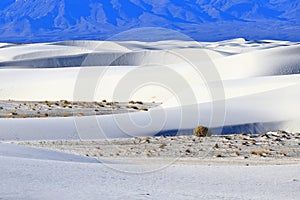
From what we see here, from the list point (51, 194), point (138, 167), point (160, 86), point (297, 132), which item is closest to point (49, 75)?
point (160, 86)

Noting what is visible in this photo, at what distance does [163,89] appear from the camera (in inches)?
1532

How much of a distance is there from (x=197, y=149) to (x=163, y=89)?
22202 millimetres

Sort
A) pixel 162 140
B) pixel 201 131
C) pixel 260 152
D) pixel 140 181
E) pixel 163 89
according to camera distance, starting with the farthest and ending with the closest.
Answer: pixel 163 89, pixel 201 131, pixel 162 140, pixel 260 152, pixel 140 181

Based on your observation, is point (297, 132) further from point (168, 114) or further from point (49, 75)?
point (49, 75)

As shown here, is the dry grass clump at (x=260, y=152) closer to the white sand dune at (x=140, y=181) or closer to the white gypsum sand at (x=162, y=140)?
the white gypsum sand at (x=162, y=140)

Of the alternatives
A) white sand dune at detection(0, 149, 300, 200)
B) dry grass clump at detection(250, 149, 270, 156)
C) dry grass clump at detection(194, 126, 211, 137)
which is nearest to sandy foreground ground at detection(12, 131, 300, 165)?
dry grass clump at detection(250, 149, 270, 156)

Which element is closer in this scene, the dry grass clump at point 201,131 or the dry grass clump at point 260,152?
the dry grass clump at point 260,152

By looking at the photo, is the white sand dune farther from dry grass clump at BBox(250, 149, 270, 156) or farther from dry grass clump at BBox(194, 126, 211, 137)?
dry grass clump at BBox(194, 126, 211, 137)

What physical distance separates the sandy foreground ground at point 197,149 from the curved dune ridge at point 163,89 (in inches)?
54.4

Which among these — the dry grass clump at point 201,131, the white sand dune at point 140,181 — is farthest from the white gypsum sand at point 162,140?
the dry grass clump at point 201,131

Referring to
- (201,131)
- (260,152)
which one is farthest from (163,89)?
(260,152)

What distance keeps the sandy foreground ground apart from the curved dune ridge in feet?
4.54

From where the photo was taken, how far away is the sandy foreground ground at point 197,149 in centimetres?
1505

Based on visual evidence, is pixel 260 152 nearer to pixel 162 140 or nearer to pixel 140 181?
pixel 162 140
